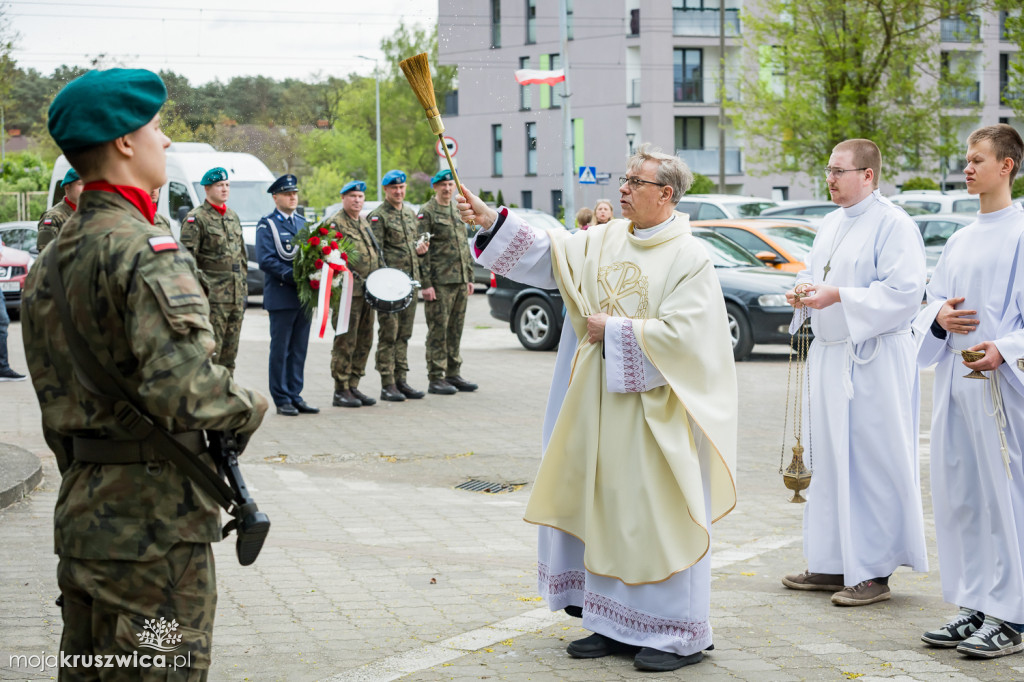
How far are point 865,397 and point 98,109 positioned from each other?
12.9 ft

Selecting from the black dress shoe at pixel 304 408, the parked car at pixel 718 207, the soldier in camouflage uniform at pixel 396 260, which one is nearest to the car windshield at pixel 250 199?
the parked car at pixel 718 207

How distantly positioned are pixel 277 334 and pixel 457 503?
4.14m

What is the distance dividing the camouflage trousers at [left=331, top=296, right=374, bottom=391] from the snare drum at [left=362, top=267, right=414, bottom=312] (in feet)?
0.68

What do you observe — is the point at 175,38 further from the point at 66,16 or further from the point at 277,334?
the point at 277,334

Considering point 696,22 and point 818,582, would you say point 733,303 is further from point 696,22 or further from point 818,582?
point 696,22

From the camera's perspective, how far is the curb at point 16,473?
7.56m

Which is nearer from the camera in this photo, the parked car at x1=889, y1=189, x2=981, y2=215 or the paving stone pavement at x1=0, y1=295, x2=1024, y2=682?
the paving stone pavement at x1=0, y1=295, x2=1024, y2=682

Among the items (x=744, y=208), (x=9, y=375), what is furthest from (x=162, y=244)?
(x=744, y=208)

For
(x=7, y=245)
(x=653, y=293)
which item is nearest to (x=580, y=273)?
(x=653, y=293)

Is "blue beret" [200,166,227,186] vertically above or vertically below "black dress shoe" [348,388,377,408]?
above

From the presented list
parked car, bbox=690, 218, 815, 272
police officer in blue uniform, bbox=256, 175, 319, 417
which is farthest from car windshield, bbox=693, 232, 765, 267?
police officer in blue uniform, bbox=256, 175, 319, 417

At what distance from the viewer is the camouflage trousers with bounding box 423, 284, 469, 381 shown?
42.4ft

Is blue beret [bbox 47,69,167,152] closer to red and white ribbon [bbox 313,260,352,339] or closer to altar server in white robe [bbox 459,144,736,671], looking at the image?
altar server in white robe [bbox 459,144,736,671]

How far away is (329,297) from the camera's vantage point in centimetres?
1132
